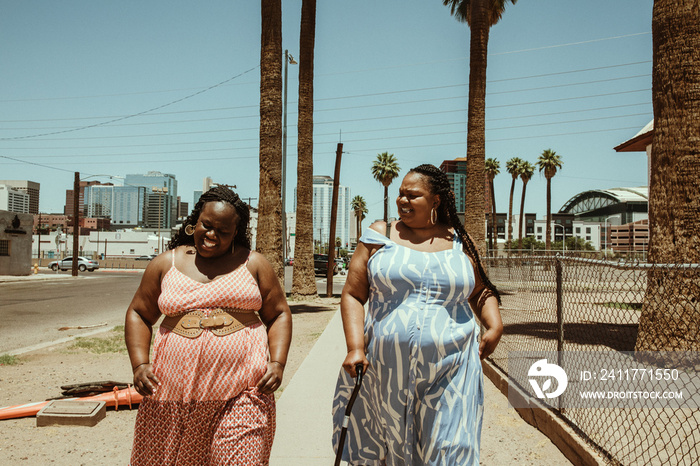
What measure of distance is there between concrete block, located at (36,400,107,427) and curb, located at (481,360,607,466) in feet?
13.2

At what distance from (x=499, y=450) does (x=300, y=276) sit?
49.1 ft

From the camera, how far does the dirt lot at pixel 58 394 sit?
4.45 m

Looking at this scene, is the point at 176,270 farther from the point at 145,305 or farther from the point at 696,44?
the point at 696,44

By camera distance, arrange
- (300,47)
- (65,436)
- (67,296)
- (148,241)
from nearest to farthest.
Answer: (65,436)
(300,47)
(67,296)
(148,241)

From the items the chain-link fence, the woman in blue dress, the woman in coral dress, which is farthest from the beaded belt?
the chain-link fence

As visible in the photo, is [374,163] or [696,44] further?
[374,163]

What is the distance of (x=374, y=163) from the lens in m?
59.8

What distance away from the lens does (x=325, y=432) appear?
16.5 ft

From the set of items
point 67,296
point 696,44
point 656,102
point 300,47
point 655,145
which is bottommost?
point 67,296

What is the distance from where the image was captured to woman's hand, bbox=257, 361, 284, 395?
2.68 meters

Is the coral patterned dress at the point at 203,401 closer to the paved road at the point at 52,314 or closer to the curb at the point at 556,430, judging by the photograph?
the curb at the point at 556,430

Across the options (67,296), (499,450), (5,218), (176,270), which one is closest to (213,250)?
(176,270)

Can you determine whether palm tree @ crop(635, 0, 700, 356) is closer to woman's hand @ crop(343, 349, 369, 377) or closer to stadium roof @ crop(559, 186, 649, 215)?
woman's hand @ crop(343, 349, 369, 377)

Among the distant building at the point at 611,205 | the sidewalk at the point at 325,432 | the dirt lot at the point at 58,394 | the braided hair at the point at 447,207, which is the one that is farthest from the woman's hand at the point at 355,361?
the distant building at the point at 611,205
